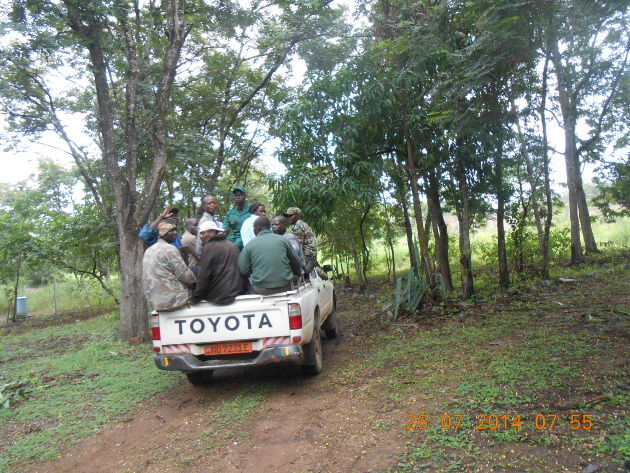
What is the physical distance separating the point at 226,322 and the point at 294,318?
75 cm

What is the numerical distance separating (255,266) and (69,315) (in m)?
14.3

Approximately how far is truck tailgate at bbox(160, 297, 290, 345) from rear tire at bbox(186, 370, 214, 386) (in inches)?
32.0

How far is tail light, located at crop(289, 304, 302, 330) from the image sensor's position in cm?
507

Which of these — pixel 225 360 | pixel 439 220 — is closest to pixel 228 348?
pixel 225 360

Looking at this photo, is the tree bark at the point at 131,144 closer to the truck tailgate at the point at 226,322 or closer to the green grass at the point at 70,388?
the green grass at the point at 70,388

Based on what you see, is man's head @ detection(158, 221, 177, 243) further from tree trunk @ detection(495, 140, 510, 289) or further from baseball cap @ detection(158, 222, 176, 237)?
tree trunk @ detection(495, 140, 510, 289)

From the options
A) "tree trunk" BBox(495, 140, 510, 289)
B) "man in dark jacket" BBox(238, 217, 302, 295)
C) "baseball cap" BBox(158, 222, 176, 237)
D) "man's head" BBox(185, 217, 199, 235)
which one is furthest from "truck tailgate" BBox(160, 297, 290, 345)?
"tree trunk" BBox(495, 140, 510, 289)

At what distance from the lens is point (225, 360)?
5207 millimetres

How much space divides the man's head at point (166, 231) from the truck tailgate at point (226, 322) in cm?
88

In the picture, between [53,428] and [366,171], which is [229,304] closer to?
[53,428]

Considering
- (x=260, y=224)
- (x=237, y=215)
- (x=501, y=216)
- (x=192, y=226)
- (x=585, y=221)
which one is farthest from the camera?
(x=585, y=221)

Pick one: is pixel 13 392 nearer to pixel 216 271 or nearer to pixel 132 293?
pixel 132 293

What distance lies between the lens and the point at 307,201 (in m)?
8.37

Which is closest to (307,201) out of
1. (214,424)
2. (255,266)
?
(255,266)
